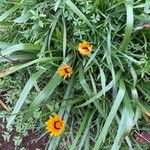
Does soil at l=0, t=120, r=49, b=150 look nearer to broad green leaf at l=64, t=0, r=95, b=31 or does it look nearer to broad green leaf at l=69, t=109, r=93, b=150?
broad green leaf at l=69, t=109, r=93, b=150

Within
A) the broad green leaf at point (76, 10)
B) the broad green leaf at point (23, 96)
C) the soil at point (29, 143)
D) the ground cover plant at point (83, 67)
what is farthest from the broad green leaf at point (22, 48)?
the soil at point (29, 143)

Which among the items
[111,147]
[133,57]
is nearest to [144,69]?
[133,57]

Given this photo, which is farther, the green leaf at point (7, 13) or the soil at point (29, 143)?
the soil at point (29, 143)

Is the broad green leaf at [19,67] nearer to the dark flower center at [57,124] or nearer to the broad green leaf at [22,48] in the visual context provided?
the broad green leaf at [22,48]

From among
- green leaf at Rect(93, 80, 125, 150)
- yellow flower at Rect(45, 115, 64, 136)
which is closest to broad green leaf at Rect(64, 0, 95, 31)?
green leaf at Rect(93, 80, 125, 150)

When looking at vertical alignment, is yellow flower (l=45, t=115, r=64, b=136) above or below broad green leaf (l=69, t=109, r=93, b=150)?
above

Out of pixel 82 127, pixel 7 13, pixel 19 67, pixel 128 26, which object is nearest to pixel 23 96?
pixel 19 67

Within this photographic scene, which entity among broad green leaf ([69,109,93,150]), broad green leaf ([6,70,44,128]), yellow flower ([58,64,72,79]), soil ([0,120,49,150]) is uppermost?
yellow flower ([58,64,72,79])

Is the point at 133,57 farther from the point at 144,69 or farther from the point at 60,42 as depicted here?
the point at 60,42

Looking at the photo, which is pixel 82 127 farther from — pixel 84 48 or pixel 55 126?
pixel 84 48
